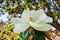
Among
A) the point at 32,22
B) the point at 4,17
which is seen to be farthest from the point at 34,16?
the point at 4,17

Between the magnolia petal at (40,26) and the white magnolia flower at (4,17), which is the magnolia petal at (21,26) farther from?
the white magnolia flower at (4,17)

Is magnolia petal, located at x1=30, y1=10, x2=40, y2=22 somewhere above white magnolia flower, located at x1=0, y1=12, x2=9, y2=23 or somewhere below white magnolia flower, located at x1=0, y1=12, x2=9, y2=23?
above

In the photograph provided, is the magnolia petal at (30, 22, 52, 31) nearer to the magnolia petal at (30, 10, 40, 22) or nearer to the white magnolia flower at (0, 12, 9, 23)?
the magnolia petal at (30, 10, 40, 22)

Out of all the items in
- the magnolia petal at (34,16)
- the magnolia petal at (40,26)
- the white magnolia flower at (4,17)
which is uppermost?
the magnolia petal at (34,16)

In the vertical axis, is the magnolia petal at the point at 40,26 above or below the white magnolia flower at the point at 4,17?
above

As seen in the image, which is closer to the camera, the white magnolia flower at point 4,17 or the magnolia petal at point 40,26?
the magnolia petal at point 40,26

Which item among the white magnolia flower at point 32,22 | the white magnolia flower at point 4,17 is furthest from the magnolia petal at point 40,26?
the white magnolia flower at point 4,17

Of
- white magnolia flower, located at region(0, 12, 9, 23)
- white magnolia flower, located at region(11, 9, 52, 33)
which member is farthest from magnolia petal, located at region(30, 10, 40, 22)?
white magnolia flower, located at region(0, 12, 9, 23)

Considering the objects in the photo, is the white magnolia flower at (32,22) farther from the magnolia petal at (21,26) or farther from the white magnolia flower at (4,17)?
the white magnolia flower at (4,17)
